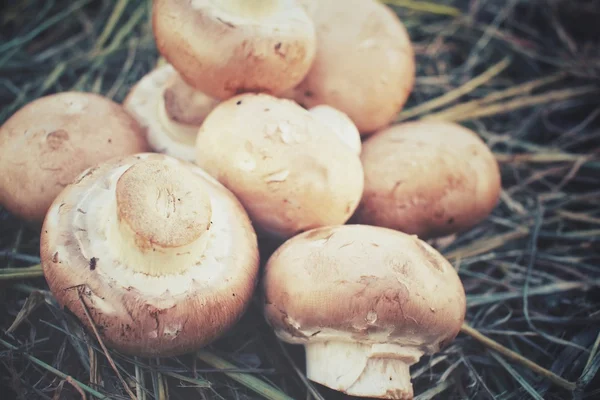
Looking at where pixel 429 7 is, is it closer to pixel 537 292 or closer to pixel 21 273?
pixel 537 292

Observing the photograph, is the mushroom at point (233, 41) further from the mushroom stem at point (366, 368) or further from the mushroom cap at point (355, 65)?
the mushroom stem at point (366, 368)

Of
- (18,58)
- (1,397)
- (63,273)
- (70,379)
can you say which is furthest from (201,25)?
(18,58)

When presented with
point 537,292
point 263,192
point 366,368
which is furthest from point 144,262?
point 537,292

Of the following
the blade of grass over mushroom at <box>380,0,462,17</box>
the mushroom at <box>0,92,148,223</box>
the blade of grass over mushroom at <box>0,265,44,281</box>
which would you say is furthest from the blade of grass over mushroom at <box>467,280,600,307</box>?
the blade of grass over mushroom at <box>380,0,462,17</box>

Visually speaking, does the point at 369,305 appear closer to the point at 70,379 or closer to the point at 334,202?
the point at 334,202

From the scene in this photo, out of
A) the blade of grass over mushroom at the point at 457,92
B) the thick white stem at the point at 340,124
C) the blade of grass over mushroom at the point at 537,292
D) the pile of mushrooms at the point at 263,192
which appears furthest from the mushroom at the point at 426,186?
the blade of grass over mushroom at the point at 457,92
